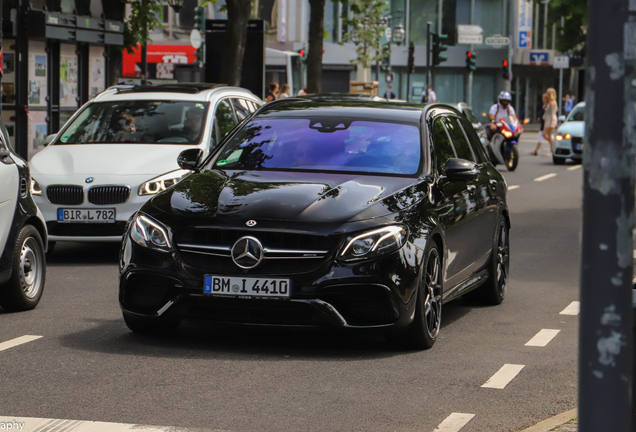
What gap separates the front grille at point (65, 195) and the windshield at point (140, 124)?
4.06 ft

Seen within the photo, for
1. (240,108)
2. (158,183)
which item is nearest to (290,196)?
(158,183)

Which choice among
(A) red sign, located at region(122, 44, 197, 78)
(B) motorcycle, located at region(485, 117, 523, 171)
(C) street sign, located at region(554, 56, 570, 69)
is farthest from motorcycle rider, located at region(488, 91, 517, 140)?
(C) street sign, located at region(554, 56, 570, 69)

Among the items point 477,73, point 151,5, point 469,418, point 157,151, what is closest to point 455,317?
point 469,418

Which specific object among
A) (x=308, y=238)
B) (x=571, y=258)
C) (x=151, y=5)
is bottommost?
(x=571, y=258)

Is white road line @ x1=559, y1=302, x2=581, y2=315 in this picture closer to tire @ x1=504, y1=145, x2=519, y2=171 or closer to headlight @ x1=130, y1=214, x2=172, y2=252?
headlight @ x1=130, y1=214, x2=172, y2=252

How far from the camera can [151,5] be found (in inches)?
1041

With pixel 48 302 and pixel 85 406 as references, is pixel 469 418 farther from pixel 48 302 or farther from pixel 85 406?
pixel 48 302

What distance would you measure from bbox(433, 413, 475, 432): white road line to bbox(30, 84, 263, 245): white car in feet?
21.3

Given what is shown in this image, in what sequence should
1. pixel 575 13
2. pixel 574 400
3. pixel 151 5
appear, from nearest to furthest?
pixel 574 400 < pixel 151 5 < pixel 575 13

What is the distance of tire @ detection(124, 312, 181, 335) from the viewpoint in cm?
736

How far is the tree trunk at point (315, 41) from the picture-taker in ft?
92.4

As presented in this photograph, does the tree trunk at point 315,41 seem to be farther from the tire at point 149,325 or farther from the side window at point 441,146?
the tire at point 149,325

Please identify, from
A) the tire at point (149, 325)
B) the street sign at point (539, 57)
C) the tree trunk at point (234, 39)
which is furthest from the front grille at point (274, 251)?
the street sign at point (539, 57)

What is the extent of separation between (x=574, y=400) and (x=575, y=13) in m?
45.1
